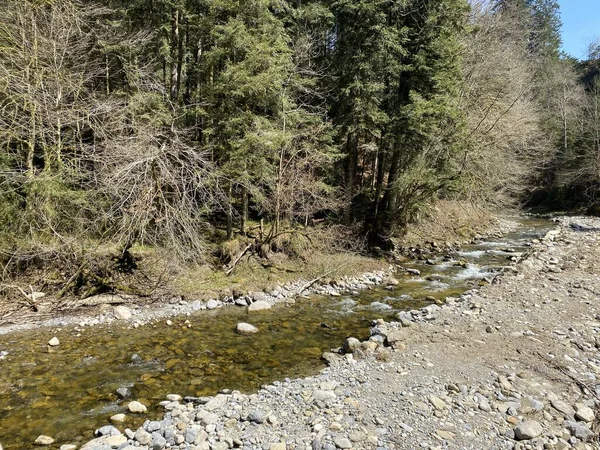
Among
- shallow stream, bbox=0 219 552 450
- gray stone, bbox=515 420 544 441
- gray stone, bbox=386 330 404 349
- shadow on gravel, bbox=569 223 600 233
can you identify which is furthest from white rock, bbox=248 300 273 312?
shadow on gravel, bbox=569 223 600 233

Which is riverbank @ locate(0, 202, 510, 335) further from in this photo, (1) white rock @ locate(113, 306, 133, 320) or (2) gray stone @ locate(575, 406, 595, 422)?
(2) gray stone @ locate(575, 406, 595, 422)

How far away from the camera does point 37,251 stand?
9.30m

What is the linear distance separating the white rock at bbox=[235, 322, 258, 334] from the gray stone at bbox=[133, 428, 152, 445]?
12.6 ft

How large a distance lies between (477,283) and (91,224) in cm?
1190

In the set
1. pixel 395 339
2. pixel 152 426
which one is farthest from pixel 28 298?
pixel 395 339

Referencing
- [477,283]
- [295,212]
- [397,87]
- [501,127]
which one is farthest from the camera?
[501,127]

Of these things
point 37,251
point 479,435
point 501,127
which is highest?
point 501,127

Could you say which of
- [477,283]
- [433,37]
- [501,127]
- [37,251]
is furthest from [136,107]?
[501,127]

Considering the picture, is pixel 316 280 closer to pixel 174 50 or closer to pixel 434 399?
pixel 434 399

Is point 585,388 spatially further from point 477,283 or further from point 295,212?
point 295,212

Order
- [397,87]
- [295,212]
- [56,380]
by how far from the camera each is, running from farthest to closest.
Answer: [397,87] < [295,212] < [56,380]

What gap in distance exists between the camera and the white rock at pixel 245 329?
29.2 ft

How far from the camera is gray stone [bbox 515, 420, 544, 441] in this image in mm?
4840

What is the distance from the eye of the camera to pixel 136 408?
584 cm
